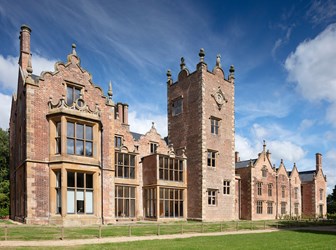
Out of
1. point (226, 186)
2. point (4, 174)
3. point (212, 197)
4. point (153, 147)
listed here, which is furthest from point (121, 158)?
point (4, 174)

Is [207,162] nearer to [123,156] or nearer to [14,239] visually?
[123,156]

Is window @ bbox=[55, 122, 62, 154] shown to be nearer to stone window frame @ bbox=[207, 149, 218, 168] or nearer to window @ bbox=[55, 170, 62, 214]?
window @ bbox=[55, 170, 62, 214]

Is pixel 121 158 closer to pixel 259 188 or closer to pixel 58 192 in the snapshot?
pixel 58 192

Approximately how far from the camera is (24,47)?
1045 inches

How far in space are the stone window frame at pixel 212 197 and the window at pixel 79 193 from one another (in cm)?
1322

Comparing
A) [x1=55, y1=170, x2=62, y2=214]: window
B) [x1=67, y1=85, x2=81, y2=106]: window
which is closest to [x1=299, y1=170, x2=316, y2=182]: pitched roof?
[x1=67, y1=85, x2=81, y2=106]: window

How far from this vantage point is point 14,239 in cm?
1551

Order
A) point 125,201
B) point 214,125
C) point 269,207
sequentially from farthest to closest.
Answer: point 269,207 < point 214,125 < point 125,201

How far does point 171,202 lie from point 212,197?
4415 mm

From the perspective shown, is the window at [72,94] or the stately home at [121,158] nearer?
the stately home at [121,158]

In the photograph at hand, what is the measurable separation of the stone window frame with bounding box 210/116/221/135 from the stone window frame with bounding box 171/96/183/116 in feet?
12.2

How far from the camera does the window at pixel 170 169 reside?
3173 cm

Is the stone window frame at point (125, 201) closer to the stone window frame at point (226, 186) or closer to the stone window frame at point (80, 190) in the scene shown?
the stone window frame at point (80, 190)

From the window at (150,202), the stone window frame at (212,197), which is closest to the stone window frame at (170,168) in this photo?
the window at (150,202)
